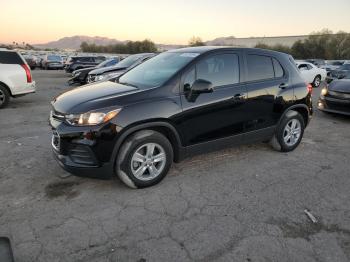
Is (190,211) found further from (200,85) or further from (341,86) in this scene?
(341,86)

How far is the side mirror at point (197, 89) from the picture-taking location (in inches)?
162

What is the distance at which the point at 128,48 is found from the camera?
290 feet

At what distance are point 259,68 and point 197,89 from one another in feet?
4.90

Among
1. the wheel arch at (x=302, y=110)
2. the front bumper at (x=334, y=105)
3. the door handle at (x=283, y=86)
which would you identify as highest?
the door handle at (x=283, y=86)

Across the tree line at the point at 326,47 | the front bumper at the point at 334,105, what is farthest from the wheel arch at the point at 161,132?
the tree line at the point at 326,47

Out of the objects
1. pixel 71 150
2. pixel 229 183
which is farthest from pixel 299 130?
pixel 71 150

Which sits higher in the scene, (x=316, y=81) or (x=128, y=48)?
(x=128, y=48)

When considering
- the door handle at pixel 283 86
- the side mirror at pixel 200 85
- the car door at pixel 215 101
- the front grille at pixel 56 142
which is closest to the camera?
the front grille at pixel 56 142

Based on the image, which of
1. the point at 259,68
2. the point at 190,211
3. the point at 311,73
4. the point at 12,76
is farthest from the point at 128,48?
the point at 190,211

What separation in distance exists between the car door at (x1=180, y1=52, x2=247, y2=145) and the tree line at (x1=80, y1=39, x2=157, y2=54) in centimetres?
7513

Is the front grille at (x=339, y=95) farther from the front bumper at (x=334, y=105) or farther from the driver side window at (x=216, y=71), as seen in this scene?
the driver side window at (x=216, y=71)

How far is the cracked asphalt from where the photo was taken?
9.62 feet

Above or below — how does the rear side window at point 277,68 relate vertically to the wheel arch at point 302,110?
above

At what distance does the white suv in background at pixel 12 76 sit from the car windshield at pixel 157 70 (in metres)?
5.85
